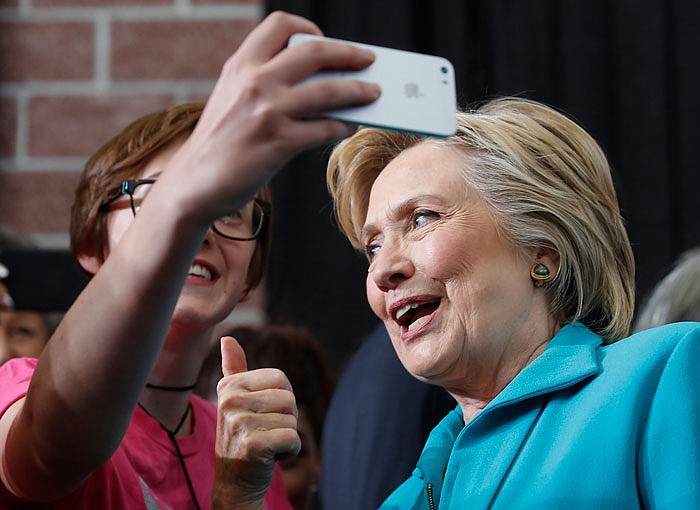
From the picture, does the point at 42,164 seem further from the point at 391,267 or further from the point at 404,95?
the point at 404,95

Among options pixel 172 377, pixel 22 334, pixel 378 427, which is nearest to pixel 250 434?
pixel 172 377

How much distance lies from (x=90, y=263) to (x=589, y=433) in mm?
711

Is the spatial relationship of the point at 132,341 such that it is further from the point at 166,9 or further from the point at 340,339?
the point at 166,9

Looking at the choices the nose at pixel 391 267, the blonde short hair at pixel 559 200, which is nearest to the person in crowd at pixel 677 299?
the blonde short hair at pixel 559 200

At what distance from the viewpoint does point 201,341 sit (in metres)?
1.40

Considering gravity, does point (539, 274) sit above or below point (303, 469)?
above

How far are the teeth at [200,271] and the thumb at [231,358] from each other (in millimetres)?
224

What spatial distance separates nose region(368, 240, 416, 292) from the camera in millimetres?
1211

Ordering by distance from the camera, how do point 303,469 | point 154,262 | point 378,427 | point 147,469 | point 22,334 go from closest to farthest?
point 154,262 → point 147,469 → point 378,427 → point 22,334 → point 303,469

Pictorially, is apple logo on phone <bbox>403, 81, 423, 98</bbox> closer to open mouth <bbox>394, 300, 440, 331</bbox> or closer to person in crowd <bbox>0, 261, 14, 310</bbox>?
open mouth <bbox>394, 300, 440, 331</bbox>

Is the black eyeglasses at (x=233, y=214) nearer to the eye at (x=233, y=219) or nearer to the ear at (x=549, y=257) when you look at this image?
the eye at (x=233, y=219)

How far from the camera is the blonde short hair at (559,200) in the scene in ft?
4.04

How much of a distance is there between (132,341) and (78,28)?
179 centimetres

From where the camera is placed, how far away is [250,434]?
1.08 m
